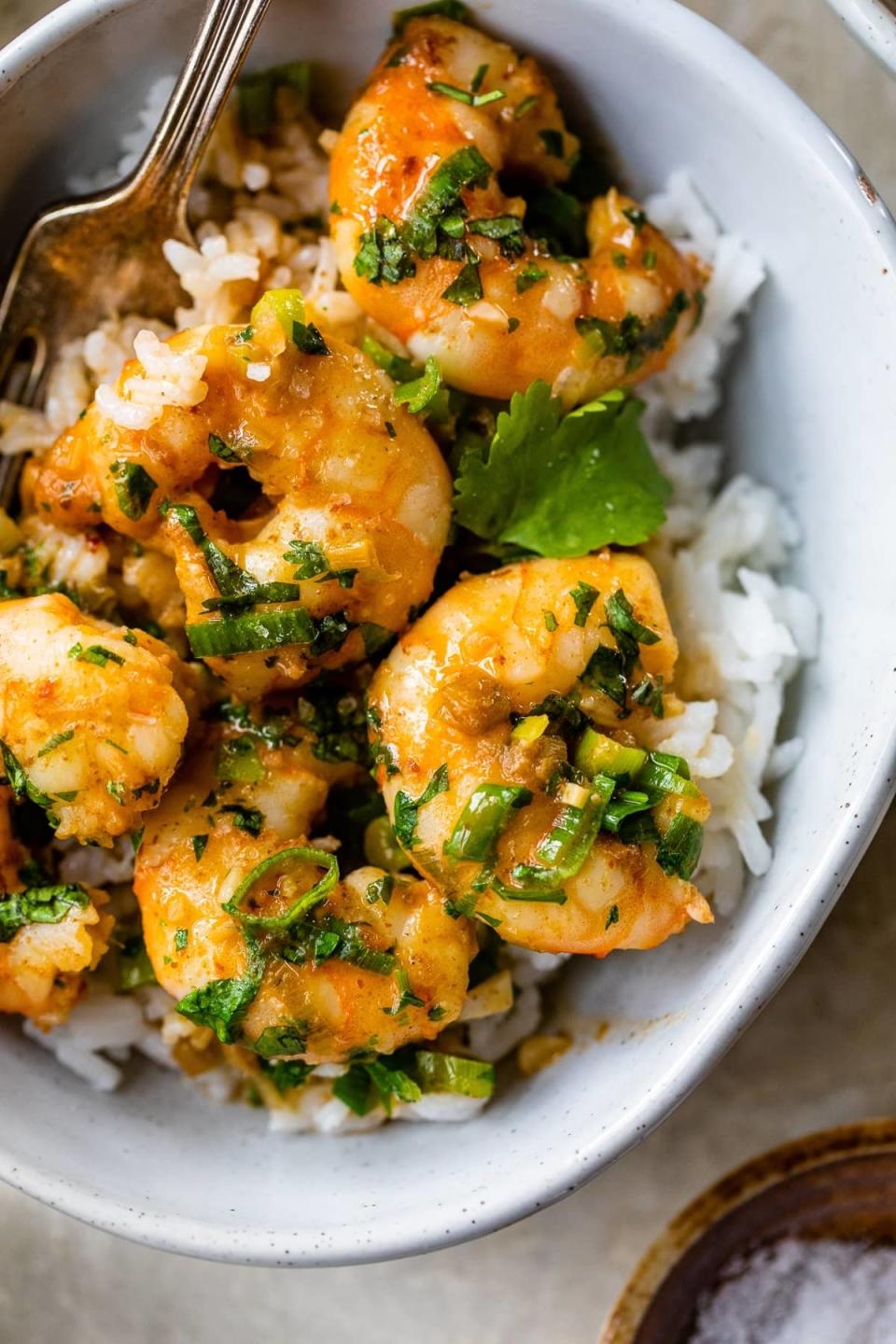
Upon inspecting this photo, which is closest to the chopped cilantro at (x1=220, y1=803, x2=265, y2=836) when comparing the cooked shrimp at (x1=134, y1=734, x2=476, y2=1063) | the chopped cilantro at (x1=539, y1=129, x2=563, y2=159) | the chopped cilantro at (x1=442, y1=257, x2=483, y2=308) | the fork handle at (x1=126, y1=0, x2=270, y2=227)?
the cooked shrimp at (x1=134, y1=734, x2=476, y2=1063)

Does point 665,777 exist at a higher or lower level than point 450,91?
lower

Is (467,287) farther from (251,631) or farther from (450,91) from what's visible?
(251,631)

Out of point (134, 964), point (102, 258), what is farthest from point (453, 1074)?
point (102, 258)

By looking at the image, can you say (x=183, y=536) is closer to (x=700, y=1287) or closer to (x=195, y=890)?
(x=195, y=890)

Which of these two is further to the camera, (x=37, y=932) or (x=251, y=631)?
(x=37, y=932)

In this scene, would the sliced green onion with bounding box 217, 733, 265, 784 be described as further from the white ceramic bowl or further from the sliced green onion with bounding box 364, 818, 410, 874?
the white ceramic bowl

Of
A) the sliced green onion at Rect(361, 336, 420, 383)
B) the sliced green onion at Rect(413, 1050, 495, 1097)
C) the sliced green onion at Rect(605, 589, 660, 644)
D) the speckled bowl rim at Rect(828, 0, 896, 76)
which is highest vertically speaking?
the speckled bowl rim at Rect(828, 0, 896, 76)

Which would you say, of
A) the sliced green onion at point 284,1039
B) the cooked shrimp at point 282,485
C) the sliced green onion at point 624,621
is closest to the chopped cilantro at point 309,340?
the cooked shrimp at point 282,485
